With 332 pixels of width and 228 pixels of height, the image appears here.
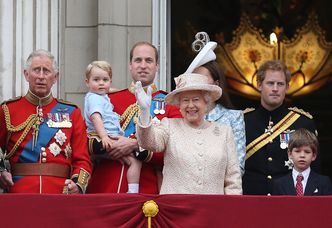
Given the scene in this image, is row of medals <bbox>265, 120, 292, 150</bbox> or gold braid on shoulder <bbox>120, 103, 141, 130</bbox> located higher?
gold braid on shoulder <bbox>120, 103, 141, 130</bbox>

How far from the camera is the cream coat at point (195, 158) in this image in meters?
8.10

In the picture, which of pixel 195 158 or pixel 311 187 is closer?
pixel 195 158

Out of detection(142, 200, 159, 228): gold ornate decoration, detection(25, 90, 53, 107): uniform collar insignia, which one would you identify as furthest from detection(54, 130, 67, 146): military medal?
detection(142, 200, 159, 228): gold ornate decoration

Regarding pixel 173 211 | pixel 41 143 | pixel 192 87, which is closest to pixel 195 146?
pixel 192 87

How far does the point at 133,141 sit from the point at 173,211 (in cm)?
92

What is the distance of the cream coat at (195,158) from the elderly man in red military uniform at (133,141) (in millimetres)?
351

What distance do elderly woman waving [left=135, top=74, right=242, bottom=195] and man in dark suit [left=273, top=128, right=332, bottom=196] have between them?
0.55 metres

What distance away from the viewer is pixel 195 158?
26.6 ft

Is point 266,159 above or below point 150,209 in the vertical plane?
above

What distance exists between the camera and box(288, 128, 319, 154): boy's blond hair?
28.2 ft

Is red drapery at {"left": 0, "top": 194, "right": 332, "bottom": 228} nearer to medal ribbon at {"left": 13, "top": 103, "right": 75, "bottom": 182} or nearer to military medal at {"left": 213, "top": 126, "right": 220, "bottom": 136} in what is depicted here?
military medal at {"left": 213, "top": 126, "right": 220, "bottom": 136}

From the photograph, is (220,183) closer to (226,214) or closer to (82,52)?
(226,214)

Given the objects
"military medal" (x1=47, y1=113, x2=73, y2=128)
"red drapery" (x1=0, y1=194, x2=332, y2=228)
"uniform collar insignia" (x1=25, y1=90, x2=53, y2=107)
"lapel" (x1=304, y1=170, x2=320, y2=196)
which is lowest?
"red drapery" (x1=0, y1=194, x2=332, y2=228)

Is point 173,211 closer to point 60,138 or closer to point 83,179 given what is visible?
point 83,179
